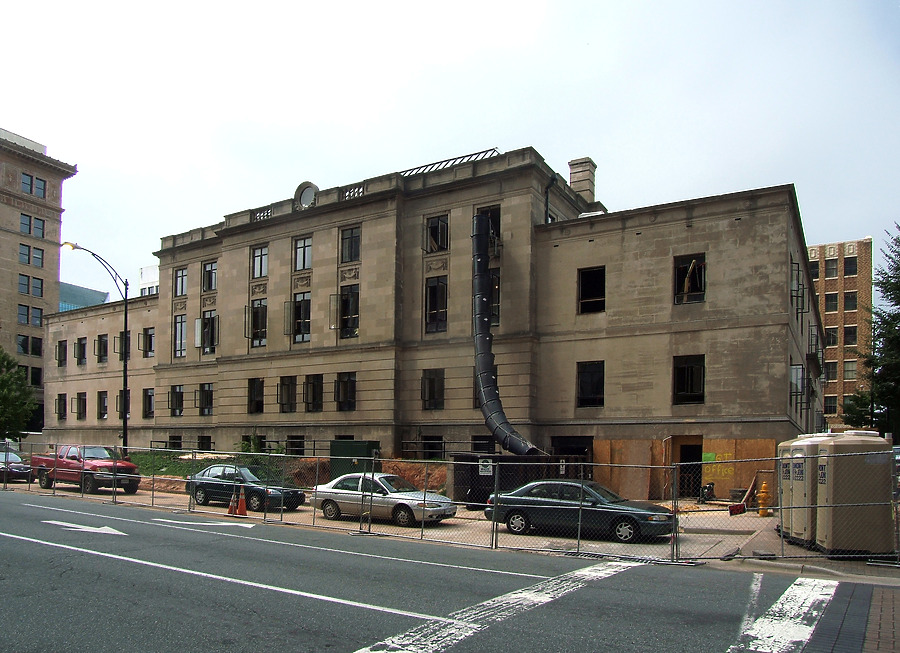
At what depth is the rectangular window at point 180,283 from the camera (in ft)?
153

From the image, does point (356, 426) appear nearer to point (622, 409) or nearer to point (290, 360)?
point (290, 360)

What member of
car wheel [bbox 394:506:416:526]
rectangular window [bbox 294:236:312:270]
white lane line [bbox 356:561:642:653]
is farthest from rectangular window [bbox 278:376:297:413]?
white lane line [bbox 356:561:642:653]

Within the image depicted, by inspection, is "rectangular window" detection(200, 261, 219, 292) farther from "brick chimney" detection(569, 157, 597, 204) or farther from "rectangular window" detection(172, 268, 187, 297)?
"brick chimney" detection(569, 157, 597, 204)

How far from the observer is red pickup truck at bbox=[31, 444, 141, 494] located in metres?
26.1

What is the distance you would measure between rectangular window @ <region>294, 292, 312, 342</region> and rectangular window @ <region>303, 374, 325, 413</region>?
211cm

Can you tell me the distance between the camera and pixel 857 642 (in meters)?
7.94

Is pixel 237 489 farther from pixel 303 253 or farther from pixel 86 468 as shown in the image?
pixel 303 253

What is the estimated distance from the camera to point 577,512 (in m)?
17.3

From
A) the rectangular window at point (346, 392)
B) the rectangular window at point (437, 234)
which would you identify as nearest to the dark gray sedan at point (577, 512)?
the rectangular window at point (437, 234)

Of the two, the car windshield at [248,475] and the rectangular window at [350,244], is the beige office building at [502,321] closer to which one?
the rectangular window at [350,244]

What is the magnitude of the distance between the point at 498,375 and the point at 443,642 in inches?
1003

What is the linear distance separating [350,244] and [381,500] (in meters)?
19.8

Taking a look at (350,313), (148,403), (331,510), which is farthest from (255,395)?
(331,510)

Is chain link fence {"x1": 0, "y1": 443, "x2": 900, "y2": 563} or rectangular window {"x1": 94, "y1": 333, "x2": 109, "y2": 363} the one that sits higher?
rectangular window {"x1": 94, "y1": 333, "x2": 109, "y2": 363}
